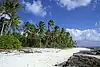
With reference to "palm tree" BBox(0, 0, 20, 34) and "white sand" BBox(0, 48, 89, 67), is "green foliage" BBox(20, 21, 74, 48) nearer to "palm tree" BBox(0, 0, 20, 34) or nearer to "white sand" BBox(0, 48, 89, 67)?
"palm tree" BBox(0, 0, 20, 34)

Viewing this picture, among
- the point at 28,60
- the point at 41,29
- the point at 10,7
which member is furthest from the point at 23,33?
the point at 28,60

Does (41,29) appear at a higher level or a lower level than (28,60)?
higher

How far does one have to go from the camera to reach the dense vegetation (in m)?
39.6

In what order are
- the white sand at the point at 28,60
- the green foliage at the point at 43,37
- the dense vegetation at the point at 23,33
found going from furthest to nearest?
the green foliage at the point at 43,37
the dense vegetation at the point at 23,33
the white sand at the point at 28,60

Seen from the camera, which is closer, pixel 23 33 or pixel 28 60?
pixel 28 60

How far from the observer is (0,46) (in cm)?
3625

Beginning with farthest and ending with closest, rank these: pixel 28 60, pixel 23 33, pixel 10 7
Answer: pixel 23 33, pixel 10 7, pixel 28 60

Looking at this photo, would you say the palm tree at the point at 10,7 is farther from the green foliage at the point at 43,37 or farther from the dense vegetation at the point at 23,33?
the green foliage at the point at 43,37

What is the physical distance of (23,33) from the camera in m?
75.6

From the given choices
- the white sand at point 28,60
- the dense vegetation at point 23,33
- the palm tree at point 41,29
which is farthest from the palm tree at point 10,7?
the palm tree at point 41,29

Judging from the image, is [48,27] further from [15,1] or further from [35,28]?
[15,1]

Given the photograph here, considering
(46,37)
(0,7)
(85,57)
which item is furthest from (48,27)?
(85,57)

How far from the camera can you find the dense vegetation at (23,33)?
130 ft

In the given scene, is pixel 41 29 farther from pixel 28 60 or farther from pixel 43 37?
pixel 28 60
